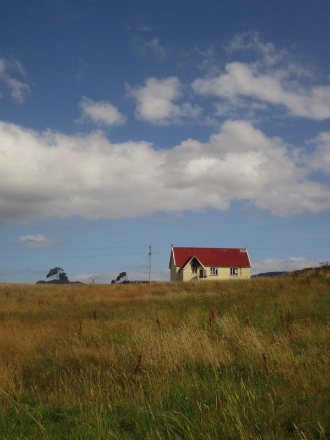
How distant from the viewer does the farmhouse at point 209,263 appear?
5156 centimetres

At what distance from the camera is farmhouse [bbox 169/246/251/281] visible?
169ft

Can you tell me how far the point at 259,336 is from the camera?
7965mm

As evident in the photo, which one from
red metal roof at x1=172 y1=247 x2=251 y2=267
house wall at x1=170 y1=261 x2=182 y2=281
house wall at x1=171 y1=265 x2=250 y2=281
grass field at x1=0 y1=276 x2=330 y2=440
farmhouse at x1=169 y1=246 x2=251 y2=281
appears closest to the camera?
grass field at x1=0 y1=276 x2=330 y2=440

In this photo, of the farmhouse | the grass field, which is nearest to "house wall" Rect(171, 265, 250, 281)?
the farmhouse

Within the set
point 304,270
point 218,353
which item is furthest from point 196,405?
point 304,270

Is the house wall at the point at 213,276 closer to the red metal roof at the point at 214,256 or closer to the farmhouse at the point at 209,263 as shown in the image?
Result: the farmhouse at the point at 209,263

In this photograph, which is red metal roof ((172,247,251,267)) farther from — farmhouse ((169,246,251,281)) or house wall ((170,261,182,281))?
house wall ((170,261,182,281))

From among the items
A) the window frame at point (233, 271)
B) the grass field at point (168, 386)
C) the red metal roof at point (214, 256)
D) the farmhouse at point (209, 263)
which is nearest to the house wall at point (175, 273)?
the farmhouse at point (209, 263)

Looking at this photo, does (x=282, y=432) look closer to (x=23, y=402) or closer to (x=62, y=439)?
(x=62, y=439)

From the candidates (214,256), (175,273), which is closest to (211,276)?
(214,256)

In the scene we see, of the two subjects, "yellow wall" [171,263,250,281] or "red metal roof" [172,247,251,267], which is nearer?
"yellow wall" [171,263,250,281]

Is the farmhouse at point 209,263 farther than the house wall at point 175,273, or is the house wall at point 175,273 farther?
the house wall at point 175,273

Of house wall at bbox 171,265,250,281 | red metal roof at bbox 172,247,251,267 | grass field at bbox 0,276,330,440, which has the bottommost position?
grass field at bbox 0,276,330,440

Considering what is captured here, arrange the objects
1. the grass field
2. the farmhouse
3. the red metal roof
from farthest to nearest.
Answer: the red metal roof → the farmhouse → the grass field
